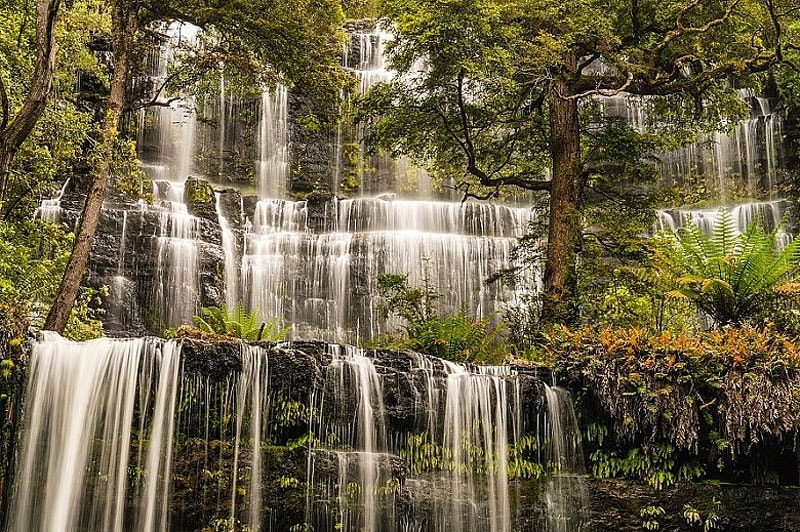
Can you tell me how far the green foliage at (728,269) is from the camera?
986cm

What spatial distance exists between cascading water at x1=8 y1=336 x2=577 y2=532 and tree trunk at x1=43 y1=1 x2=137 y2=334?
5.52ft

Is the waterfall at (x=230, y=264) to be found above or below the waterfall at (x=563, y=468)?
above

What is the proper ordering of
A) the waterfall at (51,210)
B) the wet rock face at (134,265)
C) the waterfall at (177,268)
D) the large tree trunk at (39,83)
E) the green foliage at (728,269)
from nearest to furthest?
the large tree trunk at (39,83) < the green foliage at (728,269) < the wet rock face at (134,265) < the waterfall at (177,268) < the waterfall at (51,210)

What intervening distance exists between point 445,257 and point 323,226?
10.0 feet

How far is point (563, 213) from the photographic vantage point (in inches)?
459

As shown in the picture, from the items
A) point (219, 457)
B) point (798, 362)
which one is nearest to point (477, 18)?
point (798, 362)

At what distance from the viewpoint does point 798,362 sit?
896 cm

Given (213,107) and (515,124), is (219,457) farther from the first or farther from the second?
(213,107)

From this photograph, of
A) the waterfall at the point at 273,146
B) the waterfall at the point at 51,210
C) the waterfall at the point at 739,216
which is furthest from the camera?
the waterfall at the point at 273,146

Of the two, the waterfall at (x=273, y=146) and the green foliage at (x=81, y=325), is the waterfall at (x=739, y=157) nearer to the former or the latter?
the waterfall at (x=273, y=146)

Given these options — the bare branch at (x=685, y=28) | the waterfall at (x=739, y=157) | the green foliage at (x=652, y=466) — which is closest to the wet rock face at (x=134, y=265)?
the green foliage at (x=652, y=466)

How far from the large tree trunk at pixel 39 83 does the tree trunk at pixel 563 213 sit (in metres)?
6.89

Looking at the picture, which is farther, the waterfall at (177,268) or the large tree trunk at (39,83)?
the waterfall at (177,268)

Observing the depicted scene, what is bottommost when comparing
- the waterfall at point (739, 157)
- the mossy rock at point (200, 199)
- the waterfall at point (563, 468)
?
the waterfall at point (563, 468)
